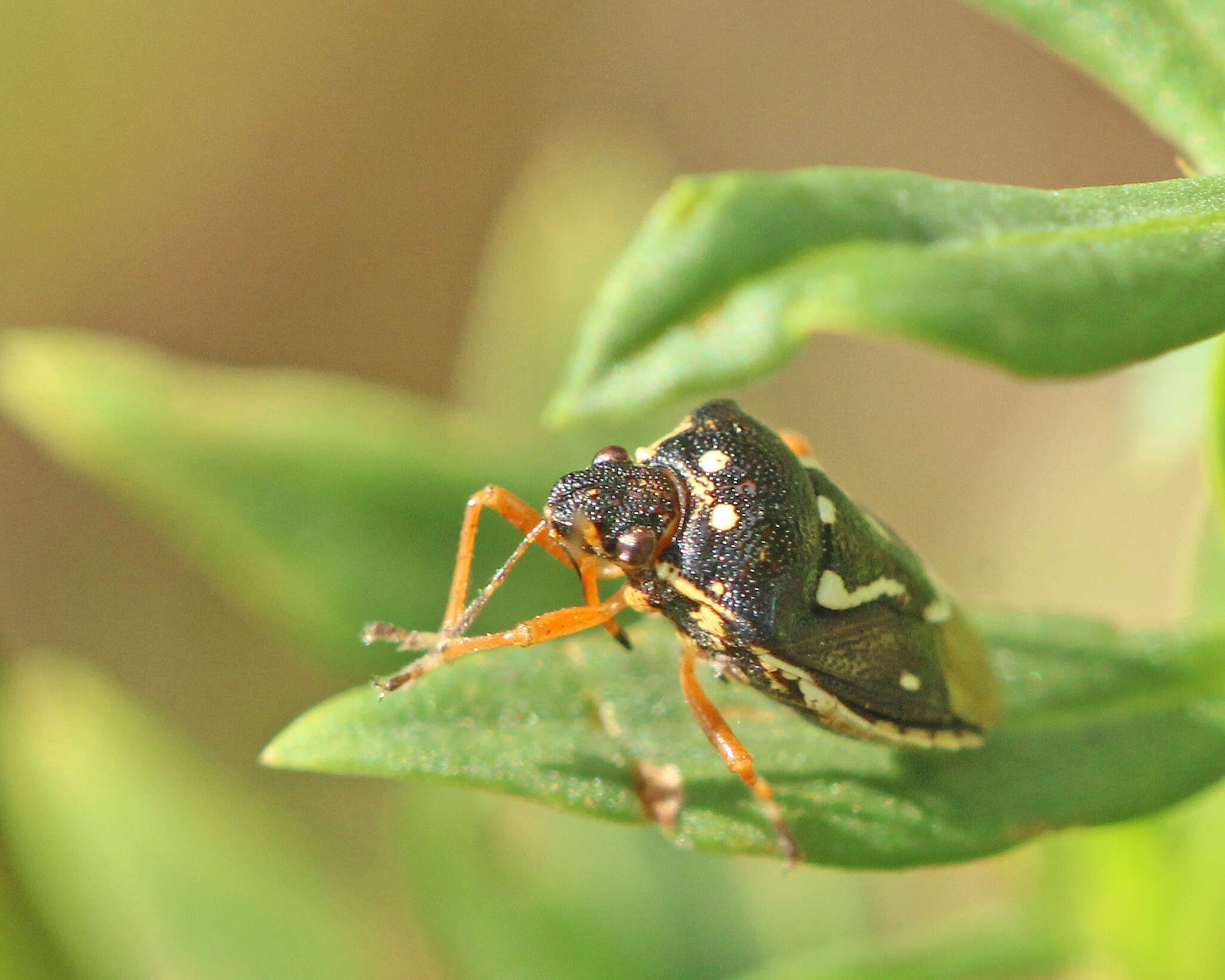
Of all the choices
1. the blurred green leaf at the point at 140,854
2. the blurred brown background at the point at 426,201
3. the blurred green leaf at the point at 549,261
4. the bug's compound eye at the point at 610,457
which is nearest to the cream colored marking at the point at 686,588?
the bug's compound eye at the point at 610,457

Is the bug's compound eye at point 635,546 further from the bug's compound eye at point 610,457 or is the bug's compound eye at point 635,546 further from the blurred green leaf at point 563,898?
the blurred green leaf at point 563,898

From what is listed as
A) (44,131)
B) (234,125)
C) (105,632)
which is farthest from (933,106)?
(105,632)

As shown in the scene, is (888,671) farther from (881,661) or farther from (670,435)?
(670,435)

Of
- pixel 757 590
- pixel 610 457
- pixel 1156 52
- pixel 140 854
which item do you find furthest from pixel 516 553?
pixel 140 854

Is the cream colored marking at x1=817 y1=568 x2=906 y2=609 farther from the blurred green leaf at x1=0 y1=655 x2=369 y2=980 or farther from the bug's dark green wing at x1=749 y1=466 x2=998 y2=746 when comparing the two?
the blurred green leaf at x1=0 y1=655 x2=369 y2=980

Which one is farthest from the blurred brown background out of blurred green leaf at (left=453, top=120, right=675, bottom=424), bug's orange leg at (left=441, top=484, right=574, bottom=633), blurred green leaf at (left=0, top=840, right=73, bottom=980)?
bug's orange leg at (left=441, top=484, right=574, bottom=633)

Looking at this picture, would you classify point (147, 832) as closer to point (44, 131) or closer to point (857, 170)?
point (857, 170)
